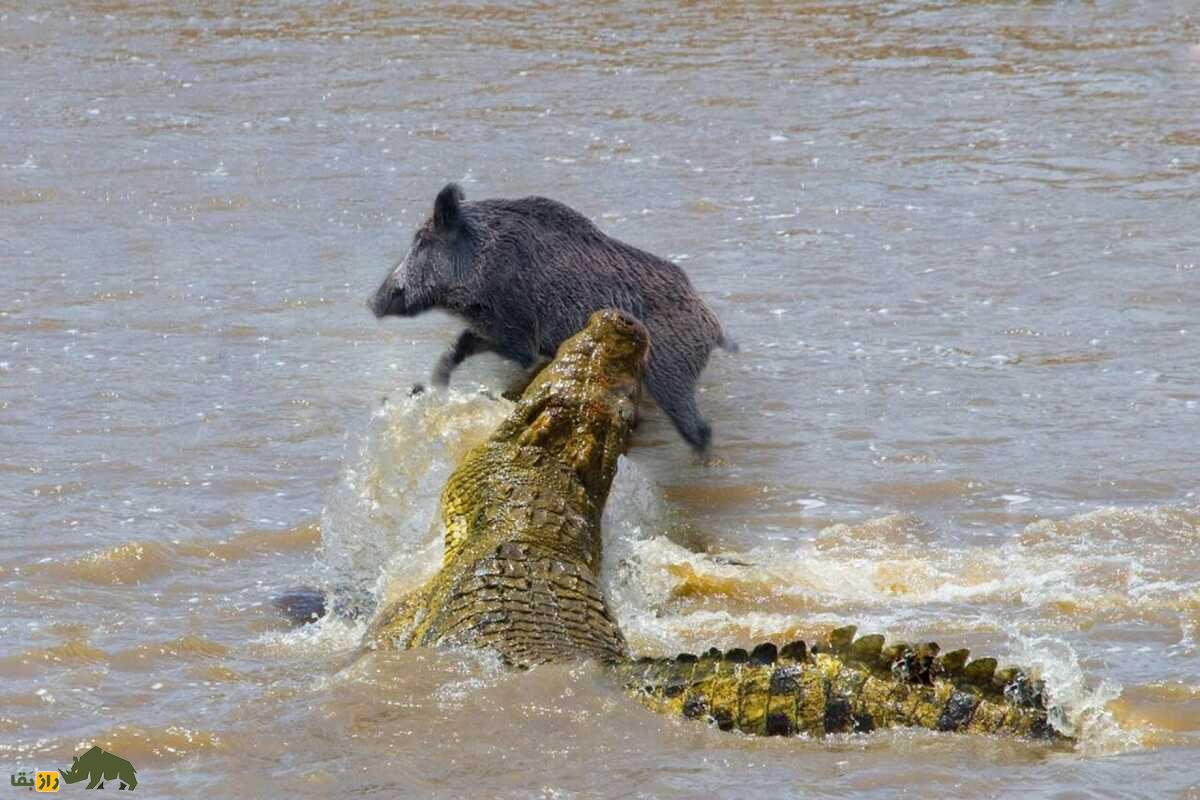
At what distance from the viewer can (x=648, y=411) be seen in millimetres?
8906

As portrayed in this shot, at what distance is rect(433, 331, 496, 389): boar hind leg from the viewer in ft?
29.0

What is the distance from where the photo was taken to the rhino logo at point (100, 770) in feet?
16.0

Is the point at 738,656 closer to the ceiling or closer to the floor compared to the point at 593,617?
closer to the ceiling

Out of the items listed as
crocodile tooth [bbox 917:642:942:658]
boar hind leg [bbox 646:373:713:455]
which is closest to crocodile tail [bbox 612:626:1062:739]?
crocodile tooth [bbox 917:642:942:658]

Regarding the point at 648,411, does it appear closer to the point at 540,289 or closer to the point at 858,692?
the point at 540,289

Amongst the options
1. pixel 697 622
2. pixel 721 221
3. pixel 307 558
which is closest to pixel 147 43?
pixel 721 221

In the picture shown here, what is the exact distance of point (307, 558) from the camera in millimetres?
7000

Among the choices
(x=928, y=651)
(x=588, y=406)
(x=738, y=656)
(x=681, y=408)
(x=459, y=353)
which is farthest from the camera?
(x=459, y=353)

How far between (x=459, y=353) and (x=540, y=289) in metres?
0.61

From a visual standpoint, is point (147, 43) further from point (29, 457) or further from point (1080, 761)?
point (1080, 761)

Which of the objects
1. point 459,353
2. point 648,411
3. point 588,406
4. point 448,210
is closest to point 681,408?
point 648,411

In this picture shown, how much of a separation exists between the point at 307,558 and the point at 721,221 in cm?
545

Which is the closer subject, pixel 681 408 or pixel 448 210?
pixel 681 408

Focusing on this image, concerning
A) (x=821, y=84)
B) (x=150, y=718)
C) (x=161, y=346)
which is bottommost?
(x=150, y=718)
